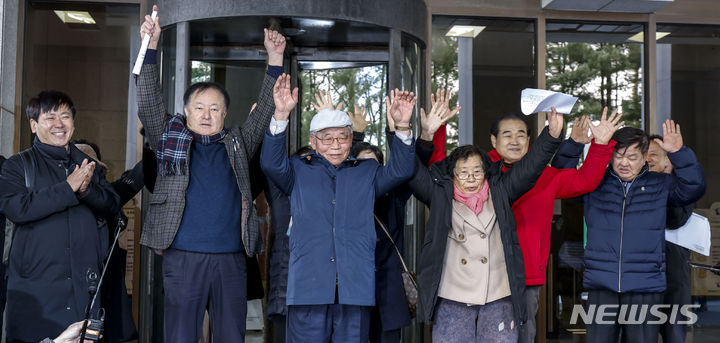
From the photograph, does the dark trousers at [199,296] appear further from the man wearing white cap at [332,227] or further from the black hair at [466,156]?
the black hair at [466,156]

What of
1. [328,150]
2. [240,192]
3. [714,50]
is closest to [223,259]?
[240,192]

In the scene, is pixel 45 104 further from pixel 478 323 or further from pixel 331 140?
pixel 478 323

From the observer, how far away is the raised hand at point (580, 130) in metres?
4.43

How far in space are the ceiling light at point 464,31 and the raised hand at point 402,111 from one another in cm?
250

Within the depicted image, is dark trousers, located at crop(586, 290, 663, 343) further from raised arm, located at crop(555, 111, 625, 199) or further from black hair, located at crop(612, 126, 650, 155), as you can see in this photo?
black hair, located at crop(612, 126, 650, 155)

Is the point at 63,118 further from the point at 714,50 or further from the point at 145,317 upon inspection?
the point at 714,50

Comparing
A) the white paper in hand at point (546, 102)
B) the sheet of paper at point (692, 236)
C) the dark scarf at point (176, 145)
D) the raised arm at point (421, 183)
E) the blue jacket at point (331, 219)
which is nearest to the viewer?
the blue jacket at point (331, 219)

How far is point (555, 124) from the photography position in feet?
13.1

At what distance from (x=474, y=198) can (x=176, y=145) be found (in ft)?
5.45

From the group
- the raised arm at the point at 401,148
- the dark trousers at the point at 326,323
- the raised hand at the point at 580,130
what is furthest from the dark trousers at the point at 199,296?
the raised hand at the point at 580,130

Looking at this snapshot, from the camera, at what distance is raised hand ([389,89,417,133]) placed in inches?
147

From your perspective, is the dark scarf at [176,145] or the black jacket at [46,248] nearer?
the black jacket at [46,248]

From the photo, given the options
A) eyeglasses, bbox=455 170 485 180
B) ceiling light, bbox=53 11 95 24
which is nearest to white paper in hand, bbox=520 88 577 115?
eyeglasses, bbox=455 170 485 180

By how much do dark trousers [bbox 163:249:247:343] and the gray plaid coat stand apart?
13cm
